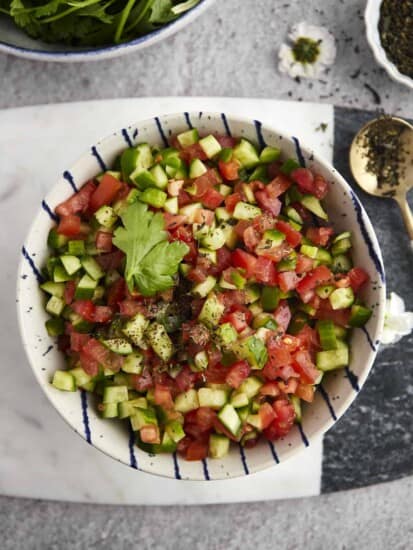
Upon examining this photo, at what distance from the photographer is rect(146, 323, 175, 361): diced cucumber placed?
5.38ft

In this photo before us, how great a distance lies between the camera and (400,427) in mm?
2064

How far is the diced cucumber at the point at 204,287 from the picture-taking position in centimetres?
165

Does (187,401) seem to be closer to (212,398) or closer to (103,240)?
(212,398)

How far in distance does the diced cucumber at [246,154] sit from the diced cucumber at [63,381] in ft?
2.09

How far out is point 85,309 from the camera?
5.56ft

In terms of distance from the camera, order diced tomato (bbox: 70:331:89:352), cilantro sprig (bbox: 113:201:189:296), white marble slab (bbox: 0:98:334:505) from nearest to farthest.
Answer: cilantro sprig (bbox: 113:201:189:296), diced tomato (bbox: 70:331:89:352), white marble slab (bbox: 0:98:334:505)

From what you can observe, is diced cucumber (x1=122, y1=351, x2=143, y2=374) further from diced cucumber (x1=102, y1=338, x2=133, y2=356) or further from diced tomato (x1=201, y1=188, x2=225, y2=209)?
diced tomato (x1=201, y1=188, x2=225, y2=209)

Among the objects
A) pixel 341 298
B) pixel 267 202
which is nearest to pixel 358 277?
pixel 341 298

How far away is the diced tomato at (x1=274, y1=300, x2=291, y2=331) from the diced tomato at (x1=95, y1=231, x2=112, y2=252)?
41 centimetres

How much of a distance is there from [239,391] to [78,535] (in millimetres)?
758

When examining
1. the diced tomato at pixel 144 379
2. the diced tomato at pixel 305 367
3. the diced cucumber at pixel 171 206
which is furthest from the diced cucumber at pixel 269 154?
the diced tomato at pixel 144 379

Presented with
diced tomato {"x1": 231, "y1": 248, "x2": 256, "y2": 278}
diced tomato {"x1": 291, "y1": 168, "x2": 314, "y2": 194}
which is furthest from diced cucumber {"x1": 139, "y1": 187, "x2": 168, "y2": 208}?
diced tomato {"x1": 291, "y1": 168, "x2": 314, "y2": 194}

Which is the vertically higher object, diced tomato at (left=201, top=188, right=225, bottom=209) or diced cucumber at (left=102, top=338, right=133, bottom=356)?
diced tomato at (left=201, top=188, right=225, bottom=209)

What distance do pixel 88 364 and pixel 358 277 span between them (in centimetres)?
65
